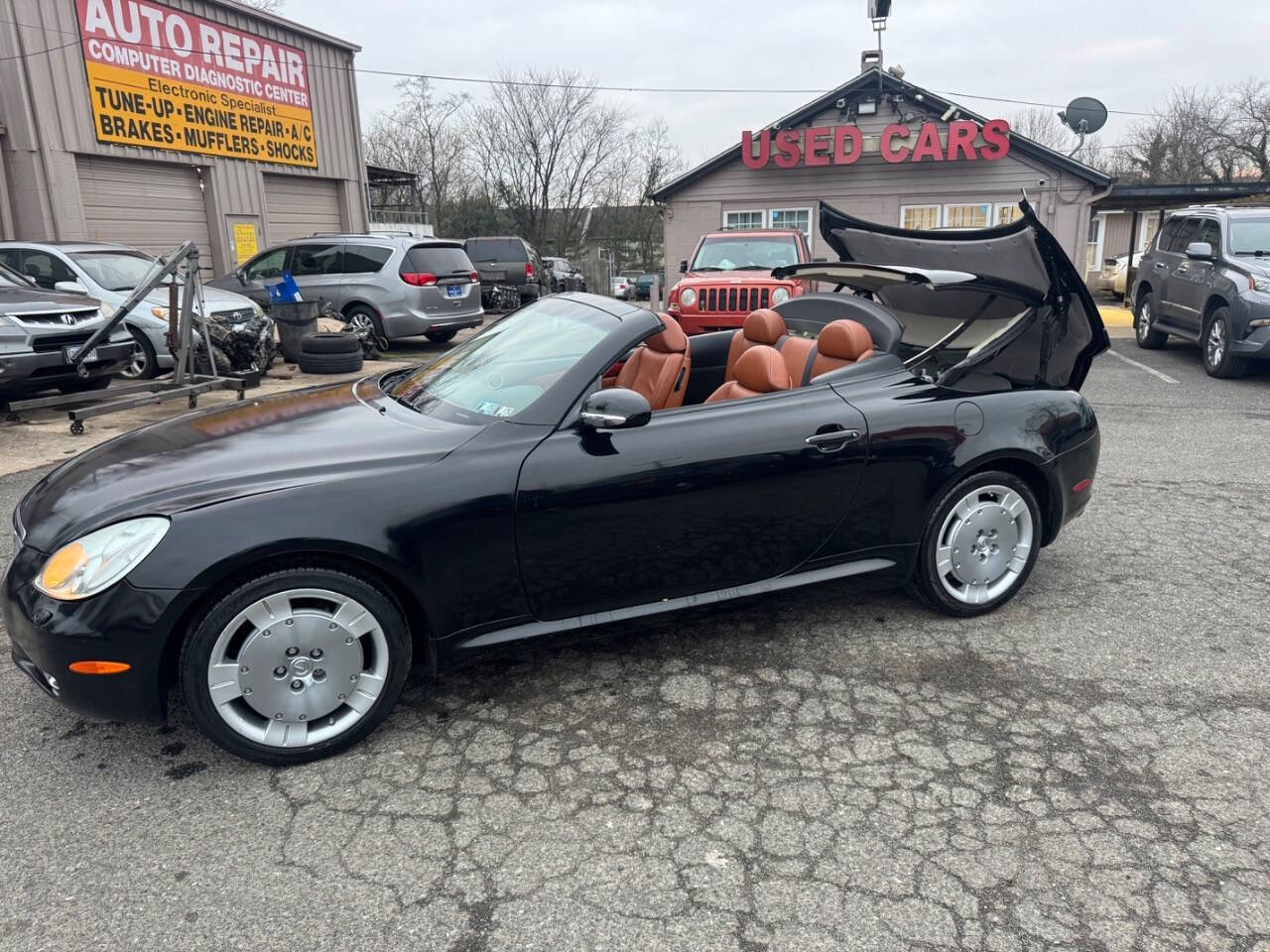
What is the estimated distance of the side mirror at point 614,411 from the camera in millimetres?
2979

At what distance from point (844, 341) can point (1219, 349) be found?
877 centimetres

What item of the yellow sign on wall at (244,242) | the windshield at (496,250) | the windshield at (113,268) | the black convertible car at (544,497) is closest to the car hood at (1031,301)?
the black convertible car at (544,497)

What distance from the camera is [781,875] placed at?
232 centimetres

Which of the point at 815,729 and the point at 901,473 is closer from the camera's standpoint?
the point at 815,729

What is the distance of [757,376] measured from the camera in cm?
363

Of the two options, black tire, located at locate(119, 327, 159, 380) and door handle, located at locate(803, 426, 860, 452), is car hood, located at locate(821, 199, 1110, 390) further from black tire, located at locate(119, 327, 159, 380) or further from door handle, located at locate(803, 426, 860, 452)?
black tire, located at locate(119, 327, 159, 380)

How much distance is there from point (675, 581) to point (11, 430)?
712 centimetres

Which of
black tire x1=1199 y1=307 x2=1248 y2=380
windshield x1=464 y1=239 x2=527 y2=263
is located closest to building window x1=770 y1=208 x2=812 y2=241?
windshield x1=464 y1=239 x2=527 y2=263

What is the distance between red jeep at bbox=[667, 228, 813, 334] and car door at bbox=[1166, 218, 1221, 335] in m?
4.70

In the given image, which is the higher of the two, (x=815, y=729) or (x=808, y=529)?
(x=808, y=529)

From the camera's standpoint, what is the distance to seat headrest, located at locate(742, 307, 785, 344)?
414 centimetres

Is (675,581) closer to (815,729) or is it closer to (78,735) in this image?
(815,729)

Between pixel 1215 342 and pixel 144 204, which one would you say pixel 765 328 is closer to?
pixel 1215 342

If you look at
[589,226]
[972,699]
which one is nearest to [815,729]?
[972,699]
